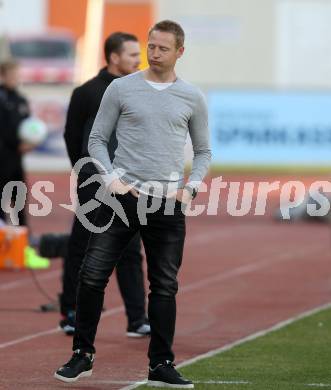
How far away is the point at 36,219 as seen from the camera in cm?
2302

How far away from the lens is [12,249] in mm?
16078

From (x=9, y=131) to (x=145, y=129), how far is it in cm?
954

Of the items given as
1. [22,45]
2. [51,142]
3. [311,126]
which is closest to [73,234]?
[311,126]

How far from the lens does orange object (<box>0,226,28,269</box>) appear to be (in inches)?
633

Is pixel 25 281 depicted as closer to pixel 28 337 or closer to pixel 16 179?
pixel 16 179

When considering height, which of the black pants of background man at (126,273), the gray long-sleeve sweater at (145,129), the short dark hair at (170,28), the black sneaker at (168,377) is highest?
the short dark hair at (170,28)

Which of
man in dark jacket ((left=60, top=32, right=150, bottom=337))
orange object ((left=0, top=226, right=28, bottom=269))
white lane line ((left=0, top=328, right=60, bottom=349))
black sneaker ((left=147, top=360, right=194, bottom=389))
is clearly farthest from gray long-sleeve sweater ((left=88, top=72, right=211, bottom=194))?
orange object ((left=0, top=226, right=28, bottom=269))

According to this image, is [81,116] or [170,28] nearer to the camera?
[170,28]

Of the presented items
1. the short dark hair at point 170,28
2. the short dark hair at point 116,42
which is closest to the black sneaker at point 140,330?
the short dark hair at point 116,42

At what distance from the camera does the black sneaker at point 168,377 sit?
8.47 metres

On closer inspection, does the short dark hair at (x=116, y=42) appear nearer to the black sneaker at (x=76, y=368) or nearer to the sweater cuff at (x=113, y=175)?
the sweater cuff at (x=113, y=175)

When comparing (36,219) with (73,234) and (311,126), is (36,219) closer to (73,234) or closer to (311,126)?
(311,126)

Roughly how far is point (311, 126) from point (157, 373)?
654 inches

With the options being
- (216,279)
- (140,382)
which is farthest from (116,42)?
(216,279)
